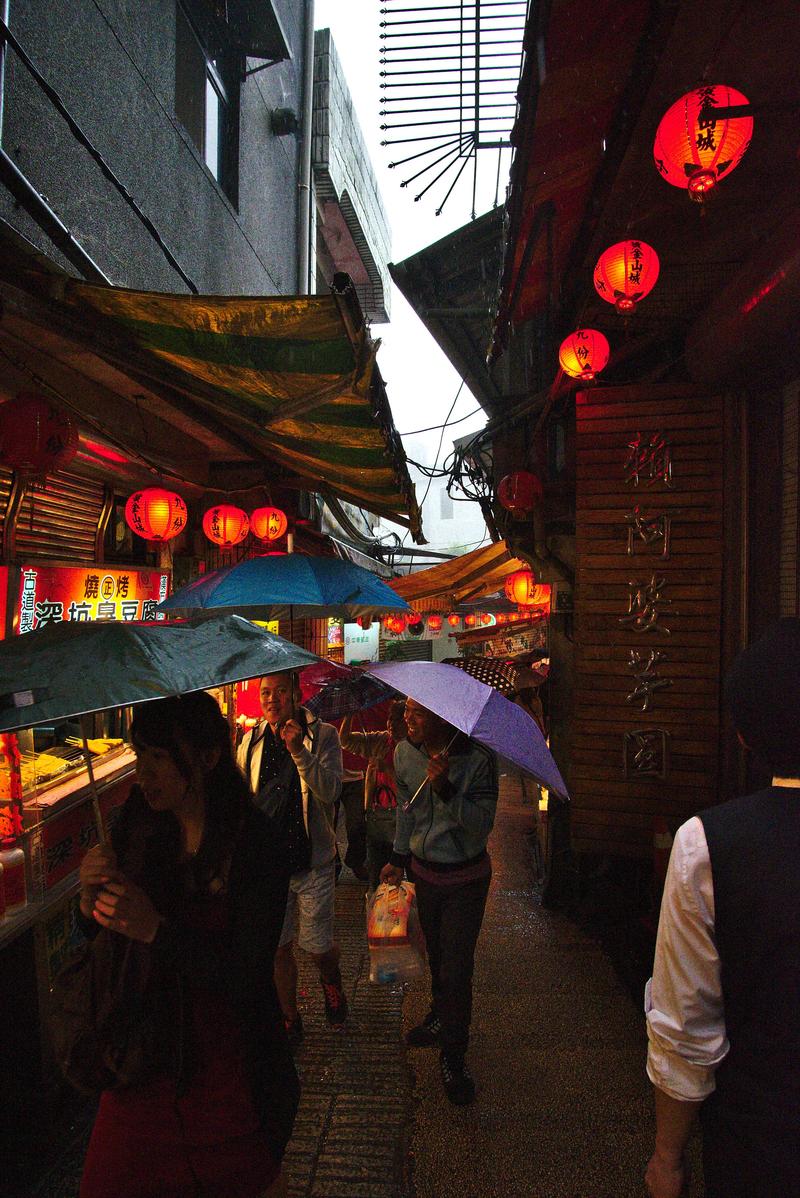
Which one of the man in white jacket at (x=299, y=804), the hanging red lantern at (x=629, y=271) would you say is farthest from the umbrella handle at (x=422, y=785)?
the hanging red lantern at (x=629, y=271)

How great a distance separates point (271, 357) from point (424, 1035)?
4.79m

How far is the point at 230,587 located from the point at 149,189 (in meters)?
4.62

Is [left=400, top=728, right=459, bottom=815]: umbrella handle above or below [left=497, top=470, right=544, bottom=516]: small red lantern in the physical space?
below

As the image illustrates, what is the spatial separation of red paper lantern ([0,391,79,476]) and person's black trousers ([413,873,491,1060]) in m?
3.81

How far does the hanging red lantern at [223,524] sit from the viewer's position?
25.7 feet

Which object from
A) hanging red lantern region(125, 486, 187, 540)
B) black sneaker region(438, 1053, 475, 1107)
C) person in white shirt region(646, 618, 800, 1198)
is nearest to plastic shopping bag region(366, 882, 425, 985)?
black sneaker region(438, 1053, 475, 1107)

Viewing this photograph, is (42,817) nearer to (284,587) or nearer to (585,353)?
(284,587)

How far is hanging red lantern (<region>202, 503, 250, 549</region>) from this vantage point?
7.82m

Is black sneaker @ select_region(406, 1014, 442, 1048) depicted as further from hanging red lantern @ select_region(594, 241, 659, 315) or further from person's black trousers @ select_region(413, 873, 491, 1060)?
hanging red lantern @ select_region(594, 241, 659, 315)

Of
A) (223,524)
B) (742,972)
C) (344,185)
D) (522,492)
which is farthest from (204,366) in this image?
(344,185)

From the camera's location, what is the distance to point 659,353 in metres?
6.74

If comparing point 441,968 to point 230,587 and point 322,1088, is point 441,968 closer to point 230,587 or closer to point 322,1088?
point 322,1088

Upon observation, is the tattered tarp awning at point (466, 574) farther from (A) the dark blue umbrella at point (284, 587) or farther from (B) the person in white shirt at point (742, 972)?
(B) the person in white shirt at point (742, 972)

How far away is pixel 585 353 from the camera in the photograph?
606cm
